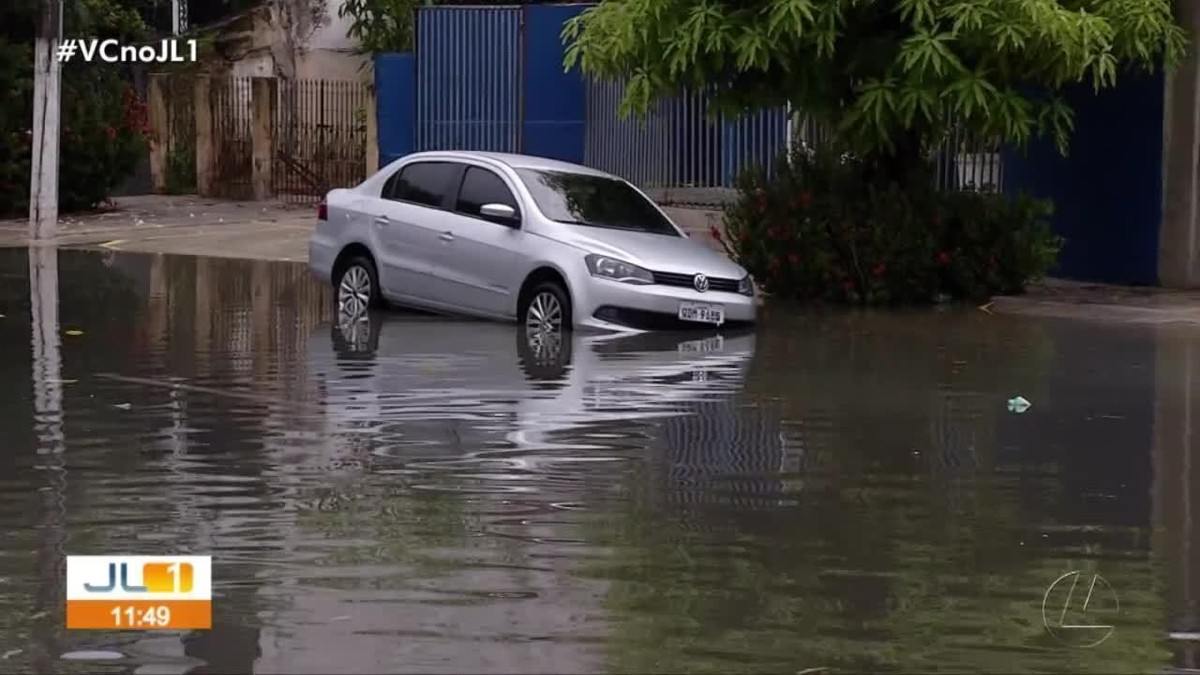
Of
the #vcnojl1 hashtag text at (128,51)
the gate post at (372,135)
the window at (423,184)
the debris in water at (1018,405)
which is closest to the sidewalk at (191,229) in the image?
Answer: the gate post at (372,135)

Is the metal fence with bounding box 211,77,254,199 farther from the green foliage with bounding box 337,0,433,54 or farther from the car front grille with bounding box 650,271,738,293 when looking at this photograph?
the car front grille with bounding box 650,271,738,293

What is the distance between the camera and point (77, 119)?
31.3m

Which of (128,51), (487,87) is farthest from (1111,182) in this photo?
(128,51)

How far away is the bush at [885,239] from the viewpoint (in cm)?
1969

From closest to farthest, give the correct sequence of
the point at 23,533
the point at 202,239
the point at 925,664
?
the point at 925,664 → the point at 23,533 → the point at 202,239

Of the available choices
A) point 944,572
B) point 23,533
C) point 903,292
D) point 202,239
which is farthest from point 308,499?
point 202,239

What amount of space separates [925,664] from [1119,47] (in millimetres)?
12347

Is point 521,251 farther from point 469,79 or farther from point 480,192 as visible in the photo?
point 469,79

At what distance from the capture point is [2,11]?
1188 inches

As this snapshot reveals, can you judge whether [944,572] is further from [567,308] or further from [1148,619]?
[567,308]

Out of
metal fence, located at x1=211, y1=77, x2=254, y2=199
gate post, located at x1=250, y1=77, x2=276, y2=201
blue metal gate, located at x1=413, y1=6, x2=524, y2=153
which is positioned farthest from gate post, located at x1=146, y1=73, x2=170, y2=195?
blue metal gate, located at x1=413, y1=6, x2=524, y2=153

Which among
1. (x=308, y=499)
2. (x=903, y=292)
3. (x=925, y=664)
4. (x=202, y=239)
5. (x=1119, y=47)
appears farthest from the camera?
(x=202, y=239)

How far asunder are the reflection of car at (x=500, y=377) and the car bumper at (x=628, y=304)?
0.15 meters

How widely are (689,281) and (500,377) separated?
329cm
